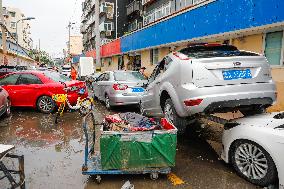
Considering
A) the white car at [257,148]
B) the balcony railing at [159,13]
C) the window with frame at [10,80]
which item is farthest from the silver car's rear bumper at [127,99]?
the balcony railing at [159,13]

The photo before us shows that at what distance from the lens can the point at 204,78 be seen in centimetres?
524

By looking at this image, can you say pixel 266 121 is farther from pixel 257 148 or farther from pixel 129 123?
pixel 129 123

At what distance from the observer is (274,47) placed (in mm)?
10680

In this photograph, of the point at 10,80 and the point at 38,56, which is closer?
the point at 10,80

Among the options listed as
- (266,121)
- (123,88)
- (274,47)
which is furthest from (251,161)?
(274,47)

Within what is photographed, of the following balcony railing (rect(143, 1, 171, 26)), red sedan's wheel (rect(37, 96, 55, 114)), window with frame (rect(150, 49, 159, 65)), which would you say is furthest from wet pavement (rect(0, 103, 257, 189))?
balcony railing (rect(143, 1, 171, 26))

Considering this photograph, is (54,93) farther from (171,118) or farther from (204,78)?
(204,78)

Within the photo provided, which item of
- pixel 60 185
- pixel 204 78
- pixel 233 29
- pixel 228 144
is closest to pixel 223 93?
pixel 204 78

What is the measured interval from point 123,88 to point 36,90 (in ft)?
10.4

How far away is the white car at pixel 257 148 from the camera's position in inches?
158

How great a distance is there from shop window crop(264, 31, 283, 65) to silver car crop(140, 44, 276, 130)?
558 centimetres

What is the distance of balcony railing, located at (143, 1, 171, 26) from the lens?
2557 cm

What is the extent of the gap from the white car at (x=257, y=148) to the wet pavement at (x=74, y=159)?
0.74ft

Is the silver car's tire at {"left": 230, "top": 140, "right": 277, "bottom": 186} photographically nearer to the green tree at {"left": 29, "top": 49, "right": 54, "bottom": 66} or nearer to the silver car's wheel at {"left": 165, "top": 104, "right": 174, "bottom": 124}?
the silver car's wheel at {"left": 165, "top": 104, "right": 174, "bottom": 124}
